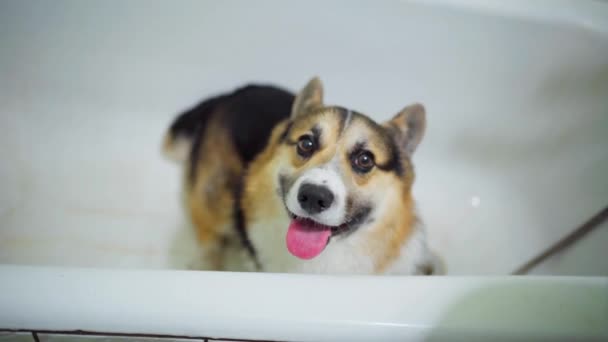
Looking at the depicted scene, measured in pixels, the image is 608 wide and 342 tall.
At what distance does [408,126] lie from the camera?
2.84 ft

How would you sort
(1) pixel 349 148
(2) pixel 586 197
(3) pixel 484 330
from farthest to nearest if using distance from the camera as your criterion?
(2) pixel 586 197 → (1) pixel 349 148 → (3) pixel 484 330

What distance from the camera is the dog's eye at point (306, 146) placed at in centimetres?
79

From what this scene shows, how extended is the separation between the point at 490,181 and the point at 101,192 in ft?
3.54

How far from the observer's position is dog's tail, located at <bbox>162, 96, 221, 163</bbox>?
1087 mm

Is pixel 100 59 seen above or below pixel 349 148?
above

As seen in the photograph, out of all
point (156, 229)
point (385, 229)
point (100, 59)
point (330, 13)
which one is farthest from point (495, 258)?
point (100, 59)

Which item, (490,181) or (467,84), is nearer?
(467,84)

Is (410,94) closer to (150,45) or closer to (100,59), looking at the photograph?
(150,45)

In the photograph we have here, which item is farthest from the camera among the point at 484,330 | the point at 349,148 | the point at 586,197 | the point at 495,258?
the point at 495,258

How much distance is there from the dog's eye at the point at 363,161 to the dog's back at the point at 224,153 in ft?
0.78

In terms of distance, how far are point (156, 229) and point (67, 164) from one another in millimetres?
322

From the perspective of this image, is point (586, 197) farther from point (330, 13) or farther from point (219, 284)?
point (219, 284)

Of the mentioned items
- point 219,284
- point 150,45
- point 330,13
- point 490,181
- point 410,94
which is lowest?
point 490,181

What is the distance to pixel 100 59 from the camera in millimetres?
1122
